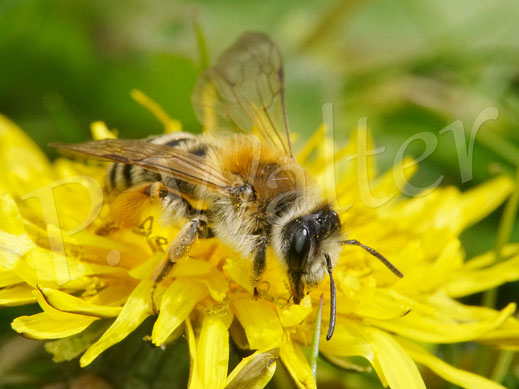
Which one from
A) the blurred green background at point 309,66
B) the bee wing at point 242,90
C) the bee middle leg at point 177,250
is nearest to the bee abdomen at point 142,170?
the bee middle leg at point 177,250

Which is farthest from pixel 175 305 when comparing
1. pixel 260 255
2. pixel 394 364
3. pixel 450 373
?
pixel 450 373

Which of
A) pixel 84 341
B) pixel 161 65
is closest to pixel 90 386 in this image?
pixel 84 341

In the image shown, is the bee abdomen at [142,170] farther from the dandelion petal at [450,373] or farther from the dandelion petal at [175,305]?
the dandelion petal at [450,373]

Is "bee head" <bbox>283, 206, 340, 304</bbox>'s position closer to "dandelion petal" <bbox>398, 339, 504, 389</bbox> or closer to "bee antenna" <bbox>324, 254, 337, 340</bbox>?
"bee antenna" <bbox>324, 254, 337, 340</bbox>

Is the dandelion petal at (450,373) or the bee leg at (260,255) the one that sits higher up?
the bee leg at (260,255)

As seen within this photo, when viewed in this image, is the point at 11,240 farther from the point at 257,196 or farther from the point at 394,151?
the point at 394,151

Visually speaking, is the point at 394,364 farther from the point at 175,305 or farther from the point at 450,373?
the point at 175,305
